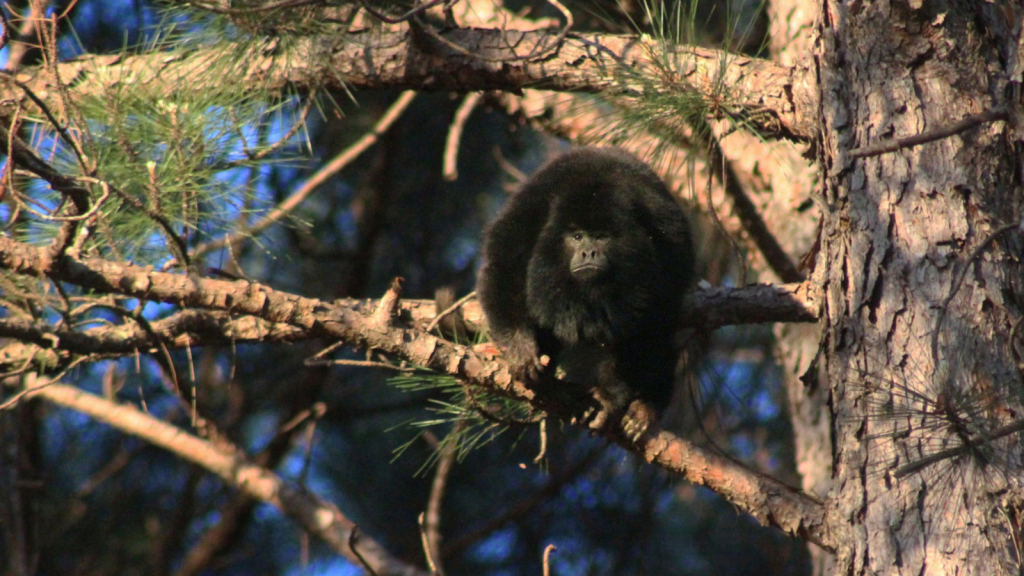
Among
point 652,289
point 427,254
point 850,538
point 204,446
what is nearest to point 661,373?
point 652,289

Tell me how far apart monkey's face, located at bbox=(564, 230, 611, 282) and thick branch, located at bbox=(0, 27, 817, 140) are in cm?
62

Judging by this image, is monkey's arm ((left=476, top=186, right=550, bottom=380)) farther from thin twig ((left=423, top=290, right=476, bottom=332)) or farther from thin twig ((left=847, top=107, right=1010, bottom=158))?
thin twig ((left=847, top=107, right=1010, bottom=158))

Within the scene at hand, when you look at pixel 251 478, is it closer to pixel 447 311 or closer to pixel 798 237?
pixel 447 311

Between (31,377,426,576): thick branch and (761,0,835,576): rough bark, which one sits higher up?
(761,0,835,576): rough bark

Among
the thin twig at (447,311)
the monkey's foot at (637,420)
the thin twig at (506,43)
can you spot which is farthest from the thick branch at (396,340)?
the thin twig at (506,43)

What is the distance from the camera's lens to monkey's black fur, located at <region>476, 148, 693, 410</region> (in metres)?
2.85

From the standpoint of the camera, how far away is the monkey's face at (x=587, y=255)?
2787 millimetres

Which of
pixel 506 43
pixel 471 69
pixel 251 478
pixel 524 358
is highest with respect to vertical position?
pixel 506 43

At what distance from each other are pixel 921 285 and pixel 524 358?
3.88 feet

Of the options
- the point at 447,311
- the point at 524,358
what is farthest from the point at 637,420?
the point at 447,311

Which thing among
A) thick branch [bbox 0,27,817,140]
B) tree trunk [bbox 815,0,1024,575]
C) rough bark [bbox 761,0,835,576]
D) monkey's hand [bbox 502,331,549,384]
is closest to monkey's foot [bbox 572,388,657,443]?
monkey's hand [bbox 502,331,549,384]

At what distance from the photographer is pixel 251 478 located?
14.1ft

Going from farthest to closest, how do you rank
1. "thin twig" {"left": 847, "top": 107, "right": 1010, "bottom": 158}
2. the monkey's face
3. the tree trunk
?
Answer: the monkey's face
the tree trunk
"thin twig" {"left": 847, "top": 107, "right": 1010, "bottom": 158}

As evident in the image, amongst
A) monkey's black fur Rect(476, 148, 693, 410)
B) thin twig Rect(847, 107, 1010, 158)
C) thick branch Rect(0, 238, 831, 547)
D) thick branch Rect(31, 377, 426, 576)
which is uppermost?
thin twig Rect(847, 107, 1010, 158)
